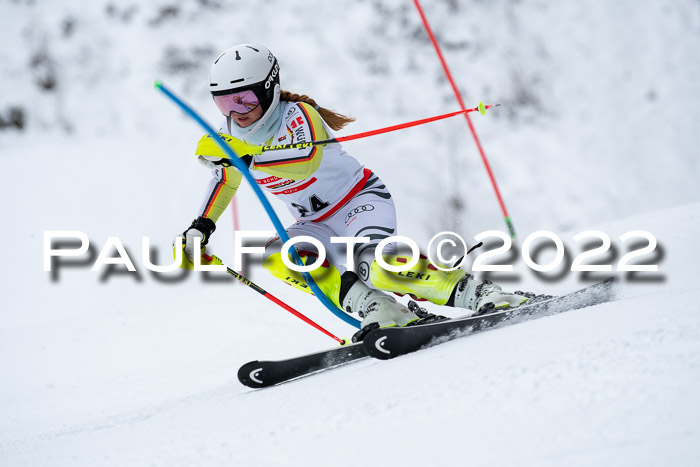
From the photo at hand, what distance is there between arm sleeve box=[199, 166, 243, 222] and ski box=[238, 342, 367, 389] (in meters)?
0.86

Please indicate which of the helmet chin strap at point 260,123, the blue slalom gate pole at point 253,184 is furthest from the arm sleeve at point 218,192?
→ the blue slalom gate pole at point 253,184

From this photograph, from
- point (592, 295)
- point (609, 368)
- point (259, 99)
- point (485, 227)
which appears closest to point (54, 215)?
point (485, 227)

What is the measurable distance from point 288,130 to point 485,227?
5780mm

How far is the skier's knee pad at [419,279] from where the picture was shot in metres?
2.90

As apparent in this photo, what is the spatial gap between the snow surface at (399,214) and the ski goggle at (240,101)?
1.12 metres

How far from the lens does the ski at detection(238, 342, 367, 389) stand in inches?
104

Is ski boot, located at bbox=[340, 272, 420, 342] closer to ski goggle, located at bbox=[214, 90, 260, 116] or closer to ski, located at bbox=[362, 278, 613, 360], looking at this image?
ski, located at bbox=[362, 278, 613, 360]

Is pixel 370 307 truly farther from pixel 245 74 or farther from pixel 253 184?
pixel 245 74

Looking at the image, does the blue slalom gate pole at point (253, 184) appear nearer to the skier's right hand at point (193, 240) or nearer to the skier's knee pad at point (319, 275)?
the skier's knee pad at point (319, 275)

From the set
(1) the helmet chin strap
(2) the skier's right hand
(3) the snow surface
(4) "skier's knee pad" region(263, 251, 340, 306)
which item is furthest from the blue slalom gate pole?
(3) the snow surface

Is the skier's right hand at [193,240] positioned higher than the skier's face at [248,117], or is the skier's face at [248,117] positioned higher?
the skier's face at [248,117]

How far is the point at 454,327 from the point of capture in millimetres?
2650

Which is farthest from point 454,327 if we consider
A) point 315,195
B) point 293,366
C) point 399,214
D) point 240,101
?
point 399,214

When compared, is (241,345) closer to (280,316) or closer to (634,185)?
(280,316)
